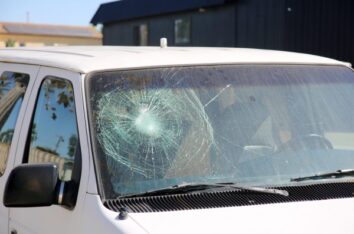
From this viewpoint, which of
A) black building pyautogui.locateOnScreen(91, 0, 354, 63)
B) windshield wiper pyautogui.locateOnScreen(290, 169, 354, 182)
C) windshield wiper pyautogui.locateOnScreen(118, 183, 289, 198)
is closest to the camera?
windshield wiper pyautogui.locateOnScreen(118, 183, 289, 198)

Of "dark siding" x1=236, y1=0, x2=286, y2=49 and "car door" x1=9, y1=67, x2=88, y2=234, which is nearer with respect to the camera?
"car door" x1=9, y1=67, x2=88, y2=234

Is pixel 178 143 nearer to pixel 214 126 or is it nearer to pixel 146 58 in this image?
pixel 214 126

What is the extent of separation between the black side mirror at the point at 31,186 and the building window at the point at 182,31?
2171cm

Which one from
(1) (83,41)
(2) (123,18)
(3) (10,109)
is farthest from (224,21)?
(1) (83,41)

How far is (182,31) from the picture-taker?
2459cm

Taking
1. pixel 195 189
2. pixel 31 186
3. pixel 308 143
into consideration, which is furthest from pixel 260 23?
pixel 31 186

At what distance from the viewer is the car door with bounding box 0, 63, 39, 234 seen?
3.42 m

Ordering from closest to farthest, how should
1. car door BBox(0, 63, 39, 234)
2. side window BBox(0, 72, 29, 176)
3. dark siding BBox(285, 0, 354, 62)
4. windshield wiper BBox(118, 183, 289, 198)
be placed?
1. windshield wiper BBox(118, 183, 289, 198)
2. car door BBox(0, 63, 39, 234)
3. side window BBox(0, 72, 29, 176)
4. dark siding BBox(285, 0, 354, 62)

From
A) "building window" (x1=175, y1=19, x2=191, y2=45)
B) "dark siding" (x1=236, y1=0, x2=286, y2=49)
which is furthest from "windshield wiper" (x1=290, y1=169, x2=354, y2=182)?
"building window" (x1=175, y1=19, x2=191, y2=45)

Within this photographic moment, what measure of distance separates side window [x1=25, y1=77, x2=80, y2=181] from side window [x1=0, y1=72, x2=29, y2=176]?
0.23 metres

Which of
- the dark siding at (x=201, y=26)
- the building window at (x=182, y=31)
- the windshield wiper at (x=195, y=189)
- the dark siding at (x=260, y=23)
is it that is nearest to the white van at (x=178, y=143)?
the windshield wiper at (x=195, y=189)

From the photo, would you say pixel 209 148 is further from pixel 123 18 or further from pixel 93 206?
pixel 123 18

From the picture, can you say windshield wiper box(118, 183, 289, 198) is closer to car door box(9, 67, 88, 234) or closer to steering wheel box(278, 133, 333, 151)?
car door box(9, 67, 88, 234)

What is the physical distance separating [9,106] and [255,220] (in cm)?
182
